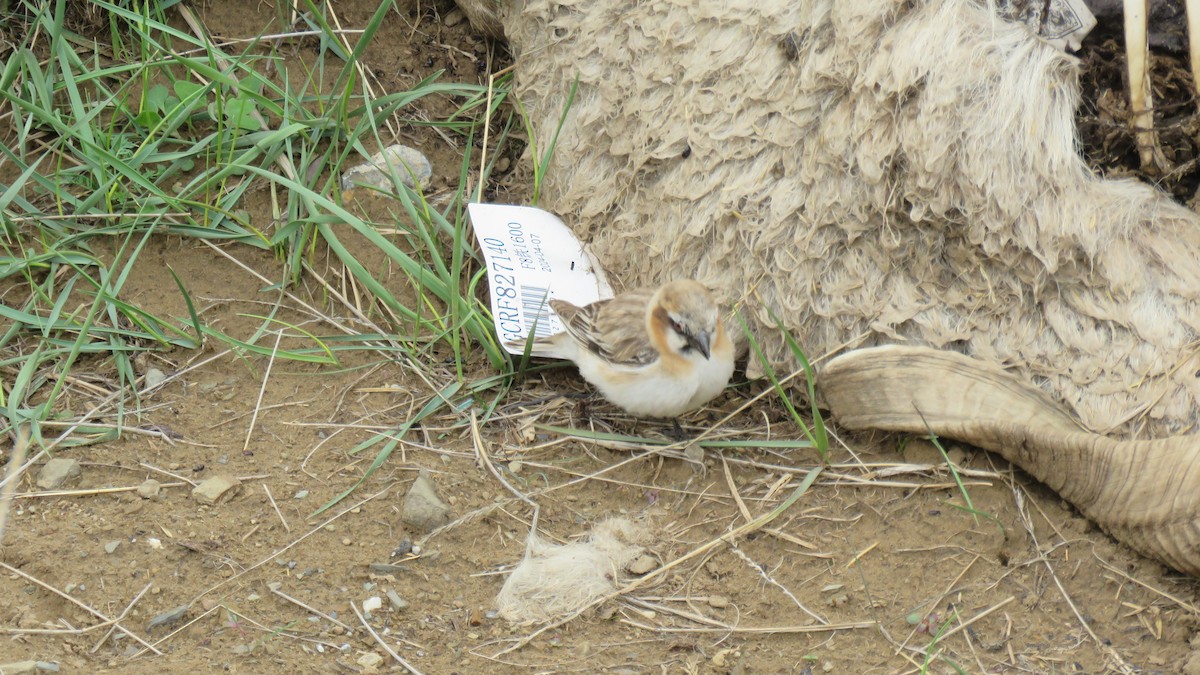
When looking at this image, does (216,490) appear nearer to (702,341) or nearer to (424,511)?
(424,511)

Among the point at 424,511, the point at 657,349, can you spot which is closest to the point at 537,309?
the point at 657,349

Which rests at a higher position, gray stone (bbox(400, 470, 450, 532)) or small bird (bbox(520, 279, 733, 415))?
small bird (bbox(520, 279, 733, 415))

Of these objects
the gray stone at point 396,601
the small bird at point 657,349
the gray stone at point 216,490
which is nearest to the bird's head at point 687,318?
the small bird at point 657,349

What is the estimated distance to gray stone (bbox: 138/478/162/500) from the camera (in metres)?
3.61

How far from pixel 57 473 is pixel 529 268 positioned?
1.72 meters

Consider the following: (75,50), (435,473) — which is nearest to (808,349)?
(435,473)

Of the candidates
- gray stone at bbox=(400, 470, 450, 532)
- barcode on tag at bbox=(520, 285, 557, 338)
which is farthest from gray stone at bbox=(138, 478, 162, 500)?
barcode on tag at bbox=(520, 285, 557, 338)

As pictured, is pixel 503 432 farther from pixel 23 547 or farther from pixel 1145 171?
pixel 1145 171

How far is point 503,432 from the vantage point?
157 inches

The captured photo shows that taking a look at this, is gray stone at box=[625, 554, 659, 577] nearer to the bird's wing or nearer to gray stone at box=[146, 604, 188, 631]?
the bird's wing

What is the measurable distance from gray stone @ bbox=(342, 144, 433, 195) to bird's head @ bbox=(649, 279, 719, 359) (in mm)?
1269

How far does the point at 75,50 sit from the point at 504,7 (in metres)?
1.73

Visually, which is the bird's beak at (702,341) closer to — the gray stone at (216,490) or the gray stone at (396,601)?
the gray stone at (396,601)

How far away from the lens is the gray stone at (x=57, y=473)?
11.9 feet
